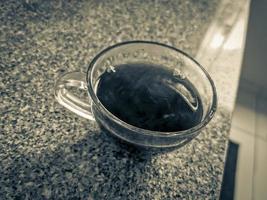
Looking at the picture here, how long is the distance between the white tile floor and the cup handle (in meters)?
0.91

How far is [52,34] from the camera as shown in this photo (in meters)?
0.62

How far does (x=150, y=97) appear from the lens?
457mm

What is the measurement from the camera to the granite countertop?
1.40ft

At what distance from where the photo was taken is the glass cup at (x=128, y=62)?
1.29ft

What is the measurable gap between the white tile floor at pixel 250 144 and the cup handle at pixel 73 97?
0.91 metres

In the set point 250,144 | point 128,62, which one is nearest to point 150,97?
point 128,62

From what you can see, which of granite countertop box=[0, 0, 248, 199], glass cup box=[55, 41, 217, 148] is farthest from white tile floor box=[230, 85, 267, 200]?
glass cup box=[55, 41, 217, 148]

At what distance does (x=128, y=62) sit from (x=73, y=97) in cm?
10

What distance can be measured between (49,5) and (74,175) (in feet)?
1.26

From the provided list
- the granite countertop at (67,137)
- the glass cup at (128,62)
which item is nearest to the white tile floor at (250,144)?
the granite countertop at (67,137)

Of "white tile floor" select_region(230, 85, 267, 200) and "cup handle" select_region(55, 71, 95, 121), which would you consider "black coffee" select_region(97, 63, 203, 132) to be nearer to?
"cup handle" select_region(55, 71, 95, 121)

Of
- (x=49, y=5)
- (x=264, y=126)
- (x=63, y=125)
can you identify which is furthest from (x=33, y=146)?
(x=264, y=126)

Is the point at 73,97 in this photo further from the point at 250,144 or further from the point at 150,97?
the point at 250,144

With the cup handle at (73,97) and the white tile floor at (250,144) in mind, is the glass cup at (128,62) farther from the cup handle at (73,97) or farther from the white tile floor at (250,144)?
the white tile floor at (250,144)
